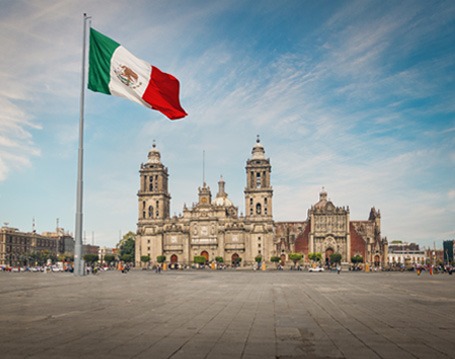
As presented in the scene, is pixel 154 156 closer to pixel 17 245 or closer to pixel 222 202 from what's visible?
pixel 222 202

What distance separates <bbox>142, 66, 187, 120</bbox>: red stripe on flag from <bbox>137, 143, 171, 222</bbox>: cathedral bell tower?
9853 centimetres

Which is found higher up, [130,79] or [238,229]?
[130,79]

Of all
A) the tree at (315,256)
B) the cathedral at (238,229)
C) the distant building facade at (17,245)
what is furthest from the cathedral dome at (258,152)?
the distant building facade at (17,245)

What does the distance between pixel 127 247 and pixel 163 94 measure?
398 ft

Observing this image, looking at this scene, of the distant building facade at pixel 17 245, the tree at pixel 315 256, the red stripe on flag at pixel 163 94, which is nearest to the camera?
the red stripe on flag at pixel 163 94

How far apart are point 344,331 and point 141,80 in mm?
13431

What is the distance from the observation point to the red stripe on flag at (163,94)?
19969mm

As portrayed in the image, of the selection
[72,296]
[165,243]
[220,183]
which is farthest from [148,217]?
[72,296]

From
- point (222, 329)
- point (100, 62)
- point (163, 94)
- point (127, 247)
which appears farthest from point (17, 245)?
point (222, 329)

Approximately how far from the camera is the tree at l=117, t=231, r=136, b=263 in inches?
5118

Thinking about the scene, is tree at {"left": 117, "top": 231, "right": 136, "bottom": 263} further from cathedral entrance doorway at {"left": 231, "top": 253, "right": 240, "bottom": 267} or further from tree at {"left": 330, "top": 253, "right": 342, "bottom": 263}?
tree at {"left": 330, "top": 253, "right": 342, "bottom": 263}

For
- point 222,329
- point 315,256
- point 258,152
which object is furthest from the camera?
point 258,152

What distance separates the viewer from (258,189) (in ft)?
368

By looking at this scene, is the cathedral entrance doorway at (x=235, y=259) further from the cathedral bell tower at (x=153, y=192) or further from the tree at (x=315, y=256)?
the cathedral bell tower at (x=153, y=192)
